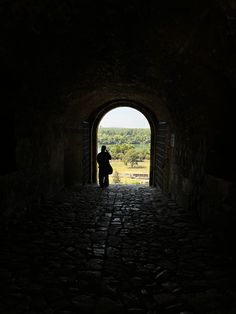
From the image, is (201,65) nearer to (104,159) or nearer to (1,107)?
(1,107)

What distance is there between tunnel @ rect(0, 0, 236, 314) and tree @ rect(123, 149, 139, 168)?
2580 inches

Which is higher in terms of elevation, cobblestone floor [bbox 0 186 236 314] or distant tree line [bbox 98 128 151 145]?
distant tree line [bbox 98 128 151 145]

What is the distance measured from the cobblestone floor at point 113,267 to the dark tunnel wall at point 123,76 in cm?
70

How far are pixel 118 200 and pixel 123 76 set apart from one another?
341 cm

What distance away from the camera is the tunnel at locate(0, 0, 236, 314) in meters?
2.94

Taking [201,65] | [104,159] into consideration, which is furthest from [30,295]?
[104,159]

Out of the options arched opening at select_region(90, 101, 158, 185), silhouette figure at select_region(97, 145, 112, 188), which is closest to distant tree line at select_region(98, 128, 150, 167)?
arched opening at select_region(90, 101, 158, 185)

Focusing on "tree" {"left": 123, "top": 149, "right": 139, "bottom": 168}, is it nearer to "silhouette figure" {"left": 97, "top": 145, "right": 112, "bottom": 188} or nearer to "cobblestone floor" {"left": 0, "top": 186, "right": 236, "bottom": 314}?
"silhouette figure" {"left": 97, "top": 145, "right": 112, "bottom": 188}

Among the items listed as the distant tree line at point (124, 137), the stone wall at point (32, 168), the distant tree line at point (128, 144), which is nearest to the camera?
the stone wall at point (32, 168)

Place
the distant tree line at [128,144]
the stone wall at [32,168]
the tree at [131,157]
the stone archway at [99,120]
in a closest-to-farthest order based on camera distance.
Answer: the stone wall at [32,168] → the stone archway at [99,120] → the tree at [131,157] → the distant tree line at [128,144]

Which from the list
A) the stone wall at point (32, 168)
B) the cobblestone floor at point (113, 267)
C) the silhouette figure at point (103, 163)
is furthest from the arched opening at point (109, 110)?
the cobblestone floor at point (113, 267)

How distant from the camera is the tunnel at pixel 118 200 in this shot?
2.94 m

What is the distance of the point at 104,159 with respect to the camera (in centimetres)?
993

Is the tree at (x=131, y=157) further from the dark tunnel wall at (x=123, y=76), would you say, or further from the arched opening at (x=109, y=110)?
the dark tunnel wall at (x=123, y=76)
